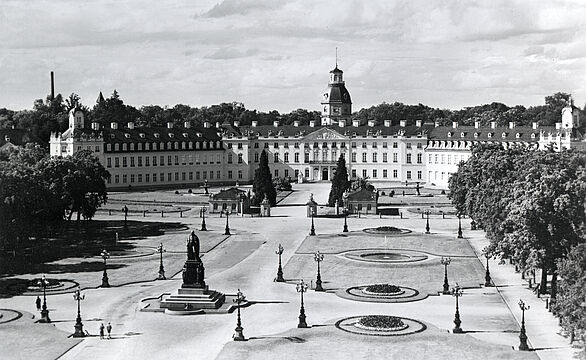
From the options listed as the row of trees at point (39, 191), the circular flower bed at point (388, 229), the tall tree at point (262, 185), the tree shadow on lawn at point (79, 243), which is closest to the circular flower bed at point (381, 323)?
the tree shadow on lawn at point (79, 243)

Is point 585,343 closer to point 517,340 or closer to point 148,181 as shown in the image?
point 517,340

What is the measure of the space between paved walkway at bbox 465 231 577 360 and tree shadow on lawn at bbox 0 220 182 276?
33582mm

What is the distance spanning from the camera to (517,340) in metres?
45.1

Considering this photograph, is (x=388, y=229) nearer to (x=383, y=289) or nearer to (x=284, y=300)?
(x=383, y=289)

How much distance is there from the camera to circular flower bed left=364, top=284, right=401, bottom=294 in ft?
187

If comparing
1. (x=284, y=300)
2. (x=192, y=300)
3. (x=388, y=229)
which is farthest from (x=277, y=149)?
(x=192, y=300)

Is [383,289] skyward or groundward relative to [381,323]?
skyward

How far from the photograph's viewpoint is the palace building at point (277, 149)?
14688 centimetres

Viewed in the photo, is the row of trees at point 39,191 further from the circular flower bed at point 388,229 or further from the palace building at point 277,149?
the palace building at point 277,149

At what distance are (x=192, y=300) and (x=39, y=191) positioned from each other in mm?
26495

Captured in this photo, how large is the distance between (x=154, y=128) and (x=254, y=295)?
104022 mm

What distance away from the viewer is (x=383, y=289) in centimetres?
5738

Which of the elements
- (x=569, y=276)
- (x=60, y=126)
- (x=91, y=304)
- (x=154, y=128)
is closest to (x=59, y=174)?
(x=91, y=304)

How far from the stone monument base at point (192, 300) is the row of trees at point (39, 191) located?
18776 millimetres
